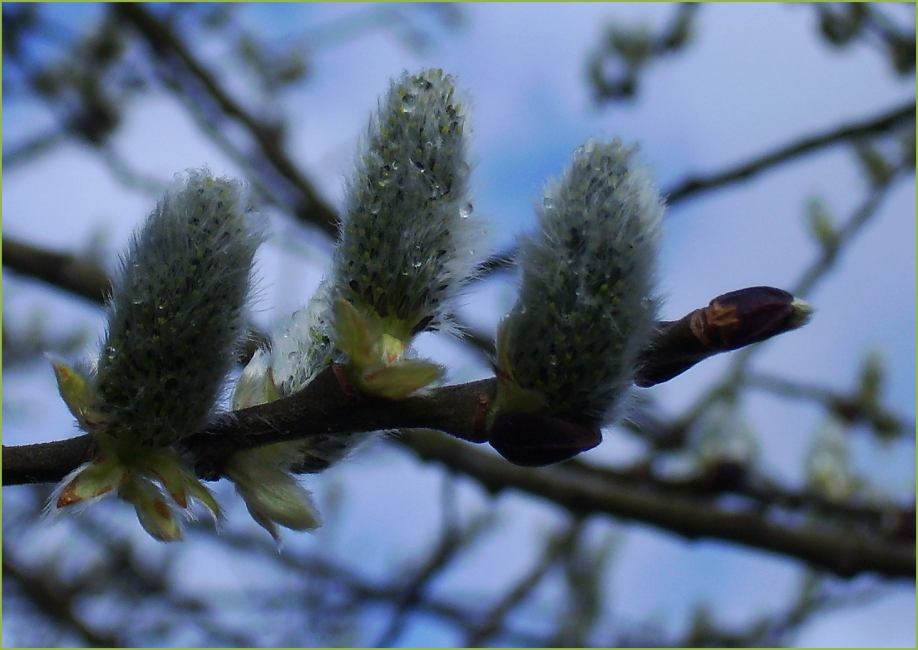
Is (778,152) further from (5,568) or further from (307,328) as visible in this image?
(5,568)

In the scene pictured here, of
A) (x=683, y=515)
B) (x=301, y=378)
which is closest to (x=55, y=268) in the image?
(x=683, y=515)

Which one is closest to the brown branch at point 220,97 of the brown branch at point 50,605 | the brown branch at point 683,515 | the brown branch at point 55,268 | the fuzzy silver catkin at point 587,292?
the brown branch at point 55,268

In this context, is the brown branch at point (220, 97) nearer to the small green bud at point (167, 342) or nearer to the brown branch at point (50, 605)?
the brown branch at point (50, 605)

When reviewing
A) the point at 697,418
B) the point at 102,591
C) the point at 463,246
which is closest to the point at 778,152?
the point at 697,418

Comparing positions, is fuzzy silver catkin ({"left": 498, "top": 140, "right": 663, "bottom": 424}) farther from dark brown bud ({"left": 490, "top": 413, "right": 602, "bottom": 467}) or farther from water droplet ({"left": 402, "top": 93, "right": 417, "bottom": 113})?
water droplet ({"left": 402, "top": 93, "right": 417, "bottom": 113})

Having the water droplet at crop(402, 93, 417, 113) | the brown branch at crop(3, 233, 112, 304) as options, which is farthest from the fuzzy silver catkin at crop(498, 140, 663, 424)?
the brown branch at crop(3, 233, 112, 304)
